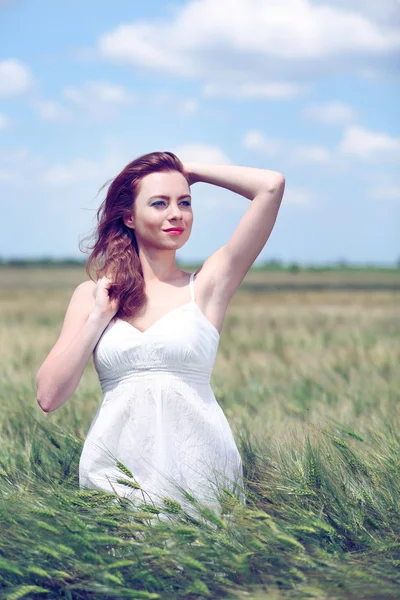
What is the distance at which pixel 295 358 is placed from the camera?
8.12 meters

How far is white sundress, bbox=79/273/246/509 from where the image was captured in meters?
2.73

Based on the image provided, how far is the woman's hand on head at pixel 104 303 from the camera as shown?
2.82m

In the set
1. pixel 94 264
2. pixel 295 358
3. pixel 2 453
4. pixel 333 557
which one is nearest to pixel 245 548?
pixel 333 557

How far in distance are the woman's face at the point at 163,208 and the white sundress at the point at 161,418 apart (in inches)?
10.7

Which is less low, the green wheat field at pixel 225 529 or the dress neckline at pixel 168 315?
the dress neckline at pixel 168 315

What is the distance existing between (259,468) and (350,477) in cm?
38

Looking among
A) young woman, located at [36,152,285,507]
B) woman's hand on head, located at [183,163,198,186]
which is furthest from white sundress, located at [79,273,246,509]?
woman's hand on head, located at [183,163,198,186]

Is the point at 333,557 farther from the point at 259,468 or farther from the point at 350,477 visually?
the point at 259,468

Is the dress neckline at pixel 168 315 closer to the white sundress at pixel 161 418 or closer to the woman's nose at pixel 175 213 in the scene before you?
the white sundress at pixel 161 418

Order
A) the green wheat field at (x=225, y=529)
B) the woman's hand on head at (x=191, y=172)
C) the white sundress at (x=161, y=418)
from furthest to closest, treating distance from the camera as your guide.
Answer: the woman's hand on head at (x=191, y=172) < the white sundress at (x=161, y=418) < the green wheat field at (x=225, y=529)

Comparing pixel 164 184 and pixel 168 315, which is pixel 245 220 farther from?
pixel 168 315

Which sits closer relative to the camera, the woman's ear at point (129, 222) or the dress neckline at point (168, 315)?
Result: the dress neckline at point (168, 315)

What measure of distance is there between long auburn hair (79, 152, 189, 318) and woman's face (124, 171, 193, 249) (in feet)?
0.14

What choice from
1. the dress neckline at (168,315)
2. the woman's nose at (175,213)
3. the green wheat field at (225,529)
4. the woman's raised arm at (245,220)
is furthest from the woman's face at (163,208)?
the green wheat field at (225,529)
